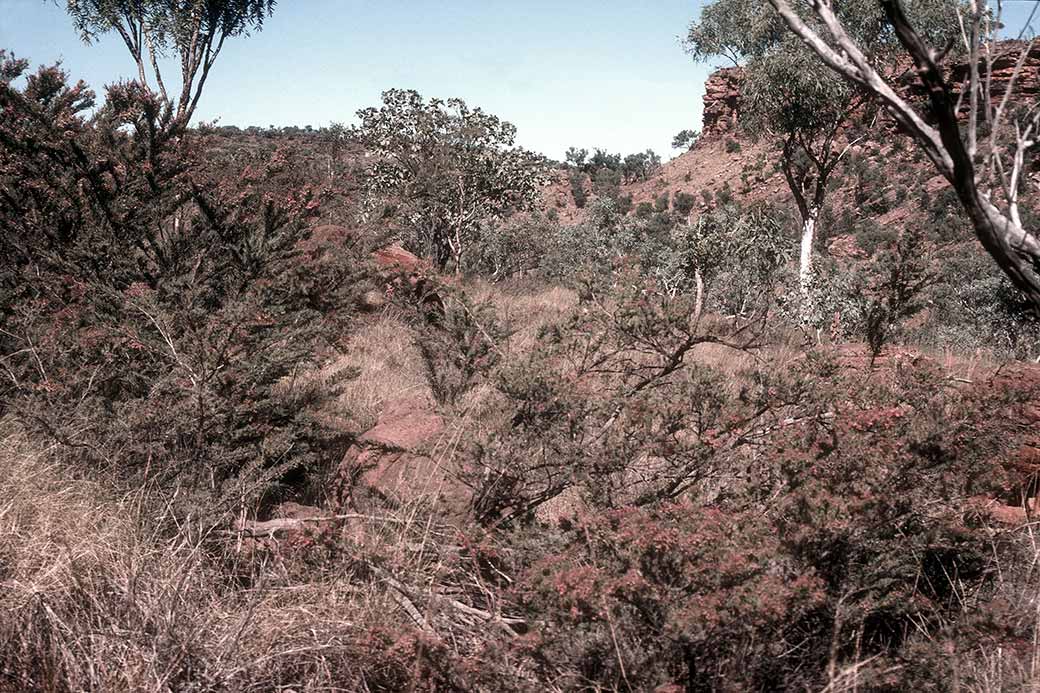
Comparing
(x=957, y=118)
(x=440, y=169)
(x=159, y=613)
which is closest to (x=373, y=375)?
(x=159, y=613)

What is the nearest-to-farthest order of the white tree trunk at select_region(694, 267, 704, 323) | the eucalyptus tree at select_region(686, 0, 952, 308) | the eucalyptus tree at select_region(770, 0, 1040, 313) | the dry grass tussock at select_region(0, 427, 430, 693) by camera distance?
the eucalyptus tree at select_region(770, 0, 1040, 313), the dry grass tussock at select_region(0, 427, 430, 693), the white tree trunk at select_region(694, 267, 704, 323), the eucalyptus tree at select_region(686, 0, 952, 308)

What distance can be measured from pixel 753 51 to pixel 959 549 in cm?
1627

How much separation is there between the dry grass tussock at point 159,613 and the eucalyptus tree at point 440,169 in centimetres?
1245

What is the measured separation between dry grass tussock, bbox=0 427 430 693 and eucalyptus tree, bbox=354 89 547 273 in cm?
1245

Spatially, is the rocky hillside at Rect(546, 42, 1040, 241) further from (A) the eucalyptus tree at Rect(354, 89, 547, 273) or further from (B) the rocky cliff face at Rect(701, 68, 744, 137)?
(A) the eucalyptus tree at Rect(354, 89, 547, 273)

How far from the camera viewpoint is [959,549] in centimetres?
296

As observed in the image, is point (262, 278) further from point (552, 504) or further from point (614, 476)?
point (614, 476)

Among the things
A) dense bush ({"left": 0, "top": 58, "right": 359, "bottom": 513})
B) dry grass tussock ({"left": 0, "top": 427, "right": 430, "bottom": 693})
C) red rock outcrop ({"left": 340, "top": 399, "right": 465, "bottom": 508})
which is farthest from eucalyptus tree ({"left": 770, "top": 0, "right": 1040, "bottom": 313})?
dense bush ({"left": 0, "top": 58, "right": 359, "bottom": 513})

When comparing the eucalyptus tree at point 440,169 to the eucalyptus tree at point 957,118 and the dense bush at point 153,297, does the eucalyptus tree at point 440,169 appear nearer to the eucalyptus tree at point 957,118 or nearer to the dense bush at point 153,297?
the dense bush at point 153,297

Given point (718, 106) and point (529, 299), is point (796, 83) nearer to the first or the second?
point (529, 299)

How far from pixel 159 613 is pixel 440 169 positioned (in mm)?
14099

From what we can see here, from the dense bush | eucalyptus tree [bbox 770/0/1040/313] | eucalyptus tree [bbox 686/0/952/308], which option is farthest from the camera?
eucalyptus tree [bbox 686/0/952/308]

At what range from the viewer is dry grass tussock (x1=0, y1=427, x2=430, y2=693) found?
92.5 inches

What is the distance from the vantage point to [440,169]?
1587 cm
